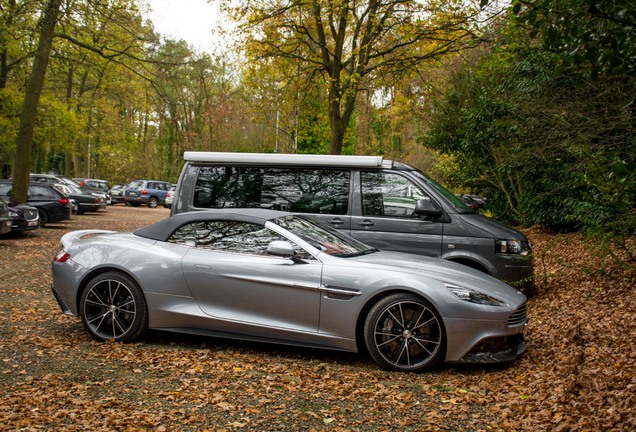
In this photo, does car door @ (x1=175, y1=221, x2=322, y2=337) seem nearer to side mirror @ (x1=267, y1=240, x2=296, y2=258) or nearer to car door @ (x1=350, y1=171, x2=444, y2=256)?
side mirror @ (x1=267, y1=240, x2=296, y2=258)

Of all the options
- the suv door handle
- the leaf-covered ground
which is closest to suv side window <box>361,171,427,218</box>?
the suv door handle

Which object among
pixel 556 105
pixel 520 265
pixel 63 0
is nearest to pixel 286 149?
pixel 63 0

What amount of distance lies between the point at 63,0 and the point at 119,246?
15.3 m

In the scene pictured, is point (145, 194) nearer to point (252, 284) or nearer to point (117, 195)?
point (117, 195)

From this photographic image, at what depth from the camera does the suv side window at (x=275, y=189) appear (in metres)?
8.19

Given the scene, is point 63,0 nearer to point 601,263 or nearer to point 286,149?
point 601,263

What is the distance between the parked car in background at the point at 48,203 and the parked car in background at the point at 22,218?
332cm

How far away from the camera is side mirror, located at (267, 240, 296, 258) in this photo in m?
5.52

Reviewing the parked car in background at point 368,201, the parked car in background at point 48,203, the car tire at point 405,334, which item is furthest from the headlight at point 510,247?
the parked car in background at point 48,203

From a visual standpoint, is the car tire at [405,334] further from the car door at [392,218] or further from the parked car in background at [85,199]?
the parked car in background at [85,199]

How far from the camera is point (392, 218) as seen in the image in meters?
7.94

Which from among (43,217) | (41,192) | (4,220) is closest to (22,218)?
(4,220)

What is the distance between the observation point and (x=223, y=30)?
68.4 ft

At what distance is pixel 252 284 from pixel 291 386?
116cm
